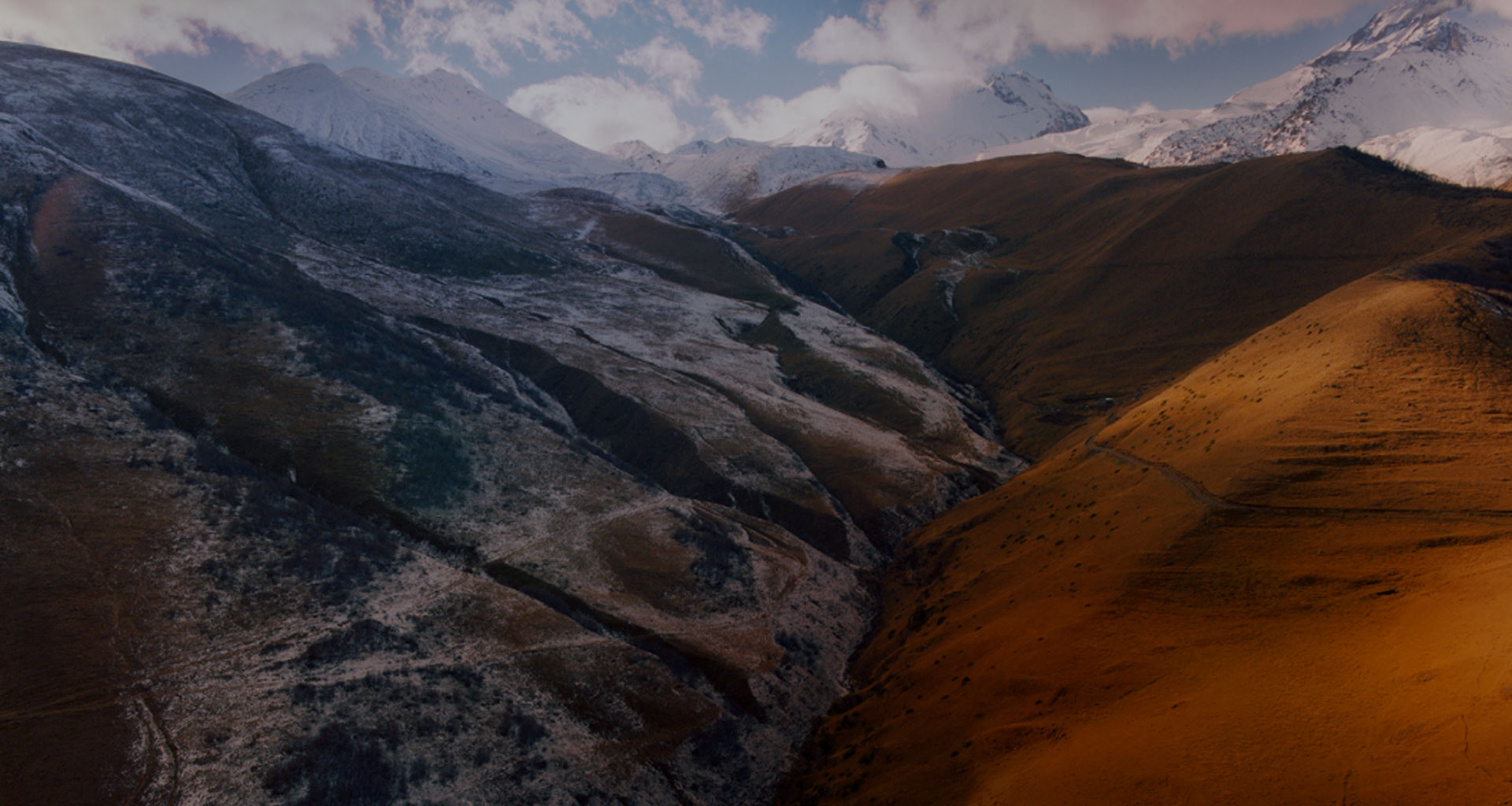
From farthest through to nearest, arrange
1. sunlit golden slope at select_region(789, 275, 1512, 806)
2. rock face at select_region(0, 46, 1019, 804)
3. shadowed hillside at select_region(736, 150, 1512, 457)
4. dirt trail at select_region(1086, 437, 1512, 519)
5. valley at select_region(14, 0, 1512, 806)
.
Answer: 1. shadowed hillside at select_region(736, 150, 1512, 457)
2. dirt trail at select_region(1086, 437, 1512, 519)
3. rock face at select_region(0, 46, 1019, 804)
4. valley at select_region(14, 0, 1512, 806)
5. sunlit golden slope at select_region(789, 275, 1512, 806)

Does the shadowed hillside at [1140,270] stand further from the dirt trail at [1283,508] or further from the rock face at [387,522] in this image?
the dirt trail at [1283,508]

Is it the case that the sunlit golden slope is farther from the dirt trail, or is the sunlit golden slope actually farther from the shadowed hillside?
the shadowed hillside

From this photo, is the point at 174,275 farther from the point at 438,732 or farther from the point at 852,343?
the point at 852,343

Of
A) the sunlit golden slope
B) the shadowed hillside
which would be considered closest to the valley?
the sunlit golden slope

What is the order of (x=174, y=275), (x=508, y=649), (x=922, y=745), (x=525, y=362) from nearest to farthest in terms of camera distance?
(x=922, y=745), (x=508, y=649), (x=174, y=275), (x=525, y=362)

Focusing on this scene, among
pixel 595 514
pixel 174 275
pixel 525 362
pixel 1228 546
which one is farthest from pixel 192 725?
pixel 525 362

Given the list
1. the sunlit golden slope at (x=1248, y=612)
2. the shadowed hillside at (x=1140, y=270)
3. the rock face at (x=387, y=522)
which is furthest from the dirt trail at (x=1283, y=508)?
the shadowed hillside at (x=1140, y=270)

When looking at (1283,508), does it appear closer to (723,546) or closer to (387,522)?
(723,546)
